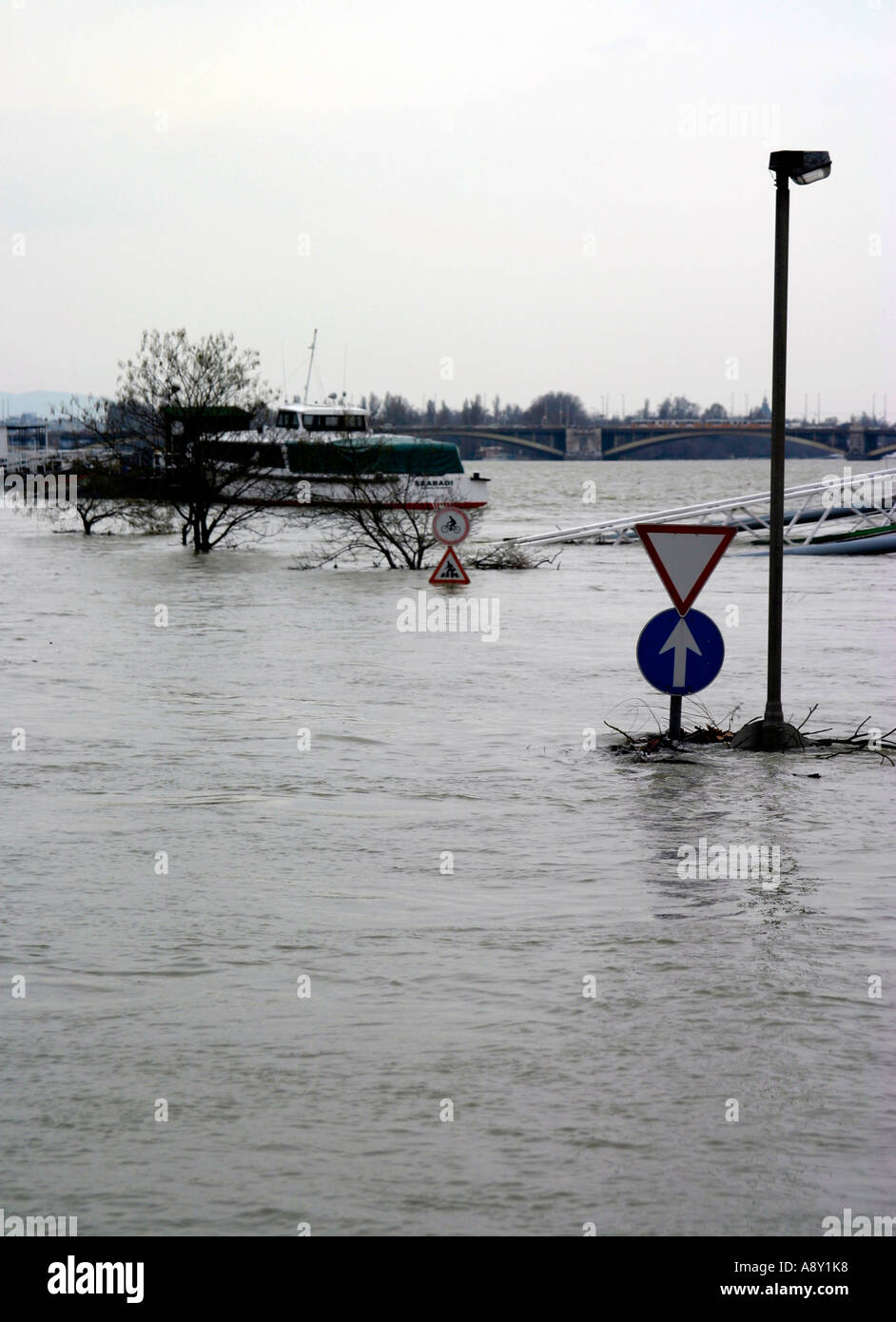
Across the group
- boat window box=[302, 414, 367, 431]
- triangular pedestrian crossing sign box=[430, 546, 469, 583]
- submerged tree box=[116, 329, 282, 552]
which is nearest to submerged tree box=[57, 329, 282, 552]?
submerged tree box=[116, 329, 282, 552]

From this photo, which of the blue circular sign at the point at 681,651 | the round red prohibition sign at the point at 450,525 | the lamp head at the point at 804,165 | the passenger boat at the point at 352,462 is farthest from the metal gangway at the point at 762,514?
the blue circular sign at the point at 681,651

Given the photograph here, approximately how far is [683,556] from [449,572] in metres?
19.4

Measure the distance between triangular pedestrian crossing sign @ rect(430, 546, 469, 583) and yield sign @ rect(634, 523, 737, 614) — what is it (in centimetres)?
1833

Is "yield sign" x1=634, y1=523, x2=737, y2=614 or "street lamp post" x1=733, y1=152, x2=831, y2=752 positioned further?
"street lamp post" x1=733, y1=152, x2=831, y2=752

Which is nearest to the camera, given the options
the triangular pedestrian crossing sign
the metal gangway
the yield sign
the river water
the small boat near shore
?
the river water

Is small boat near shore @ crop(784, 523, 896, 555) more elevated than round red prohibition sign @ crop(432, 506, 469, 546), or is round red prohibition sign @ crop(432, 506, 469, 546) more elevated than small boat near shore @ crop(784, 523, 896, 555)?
round red prohibition sign @ crop(432, 506, 469, 546)

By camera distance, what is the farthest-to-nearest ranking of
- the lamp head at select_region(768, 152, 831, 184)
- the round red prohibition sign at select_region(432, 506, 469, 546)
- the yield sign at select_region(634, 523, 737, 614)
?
the round red prohibition sign at select_region(432, 506, 469, 546)
the lamp head at select_region(768, 152, 831, 184)
the yield sign at select_region(634, 523, 737, 614)

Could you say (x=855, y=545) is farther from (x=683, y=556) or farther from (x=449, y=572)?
(x=683, y=556)

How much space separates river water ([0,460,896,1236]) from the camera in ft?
15.3

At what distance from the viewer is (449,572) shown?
101ft

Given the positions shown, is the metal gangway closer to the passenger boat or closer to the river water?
the passenger boat

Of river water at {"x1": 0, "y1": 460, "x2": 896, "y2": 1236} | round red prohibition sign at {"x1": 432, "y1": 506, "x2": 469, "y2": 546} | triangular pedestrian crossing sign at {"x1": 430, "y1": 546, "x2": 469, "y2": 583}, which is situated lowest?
river water at {"x1": 0, "y1": 460, "x2": 896, "y2": 1236}

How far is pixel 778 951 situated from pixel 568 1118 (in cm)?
210

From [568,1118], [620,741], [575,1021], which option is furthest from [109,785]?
[568,1118]
